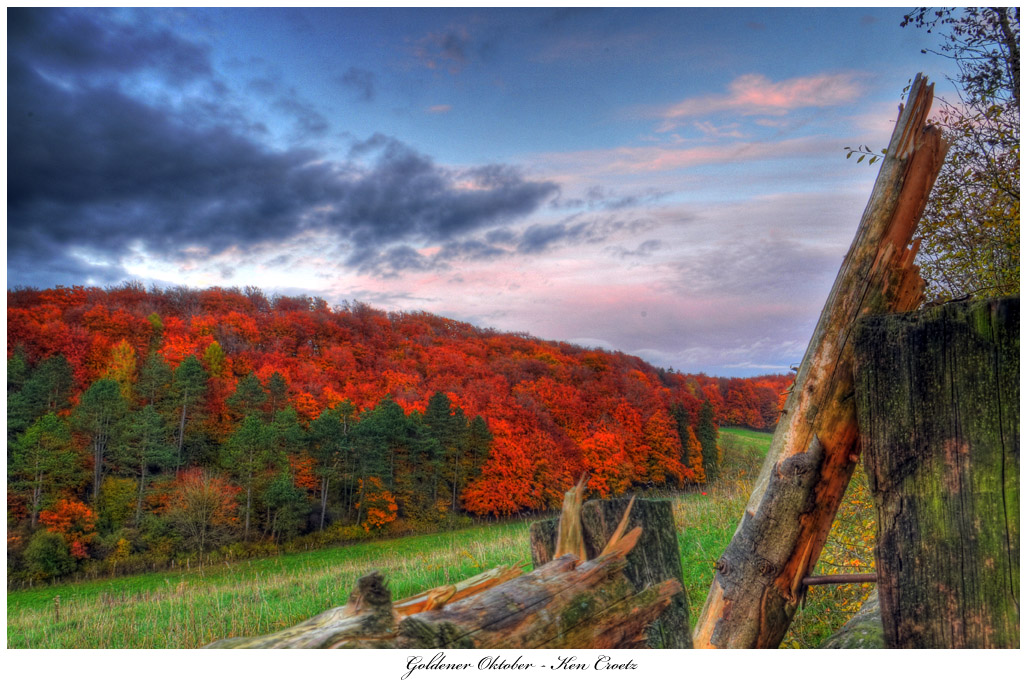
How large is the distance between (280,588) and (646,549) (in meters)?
8.94

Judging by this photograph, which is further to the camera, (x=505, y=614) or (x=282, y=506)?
(x=282, y=506)

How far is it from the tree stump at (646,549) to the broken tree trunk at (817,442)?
10 cm

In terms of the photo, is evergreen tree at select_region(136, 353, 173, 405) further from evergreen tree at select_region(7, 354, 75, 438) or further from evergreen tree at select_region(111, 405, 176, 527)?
evergreen tree at select_region(7, 354, 75, 438)

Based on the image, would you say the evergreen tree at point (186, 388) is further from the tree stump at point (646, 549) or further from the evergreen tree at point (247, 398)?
the tree stump at point (646, 549)

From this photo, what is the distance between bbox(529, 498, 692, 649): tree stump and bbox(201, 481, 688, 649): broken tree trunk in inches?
3.8

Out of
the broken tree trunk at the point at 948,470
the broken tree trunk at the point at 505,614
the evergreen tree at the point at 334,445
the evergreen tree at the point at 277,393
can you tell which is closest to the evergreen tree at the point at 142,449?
the evergreen tree at the point at 277,393

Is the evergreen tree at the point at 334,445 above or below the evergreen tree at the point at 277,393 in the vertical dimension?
below

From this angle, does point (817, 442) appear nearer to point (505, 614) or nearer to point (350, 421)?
point (505, 614)

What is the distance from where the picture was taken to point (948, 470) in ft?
4.67

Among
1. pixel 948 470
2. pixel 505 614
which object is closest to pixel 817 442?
pixel 948 470

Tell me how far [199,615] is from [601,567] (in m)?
8.15

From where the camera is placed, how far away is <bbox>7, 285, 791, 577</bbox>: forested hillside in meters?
11.6

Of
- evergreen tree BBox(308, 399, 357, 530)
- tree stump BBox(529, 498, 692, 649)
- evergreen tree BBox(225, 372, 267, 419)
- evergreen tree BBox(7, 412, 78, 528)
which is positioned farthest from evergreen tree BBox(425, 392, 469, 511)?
tree stump BBox(529, 498, 692, 649)

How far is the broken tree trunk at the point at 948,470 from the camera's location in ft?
4.53
